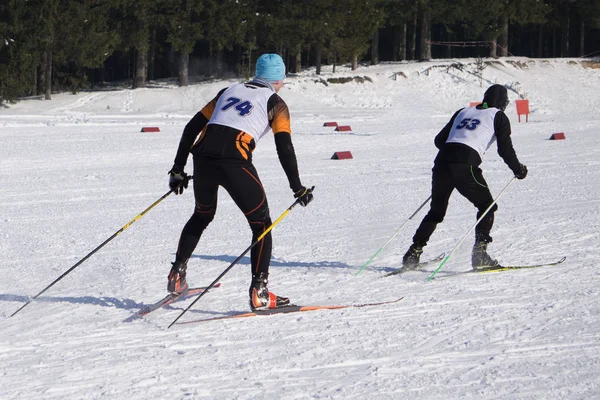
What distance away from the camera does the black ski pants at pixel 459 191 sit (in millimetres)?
6895

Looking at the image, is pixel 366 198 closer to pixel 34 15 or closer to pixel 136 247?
pixel 136 247

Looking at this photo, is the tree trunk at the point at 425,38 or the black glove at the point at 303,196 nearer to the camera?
the black glove at the point at 303,196

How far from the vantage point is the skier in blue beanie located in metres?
5.34

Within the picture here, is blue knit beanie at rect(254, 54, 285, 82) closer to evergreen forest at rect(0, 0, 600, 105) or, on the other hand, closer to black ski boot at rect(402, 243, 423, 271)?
black ski boot at rect(402, 243, 423, 271)

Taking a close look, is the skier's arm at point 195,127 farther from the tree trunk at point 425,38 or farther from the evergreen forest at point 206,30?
the tree trunk at point 425,38

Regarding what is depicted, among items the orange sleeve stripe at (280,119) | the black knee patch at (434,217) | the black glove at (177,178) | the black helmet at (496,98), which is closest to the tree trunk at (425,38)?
the black helmet at (496,98)

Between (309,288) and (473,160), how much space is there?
67.4 inches

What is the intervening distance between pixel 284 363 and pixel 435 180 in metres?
3.05

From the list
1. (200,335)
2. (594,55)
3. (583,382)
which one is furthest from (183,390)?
(594,55)

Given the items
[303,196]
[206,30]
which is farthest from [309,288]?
[206,30]

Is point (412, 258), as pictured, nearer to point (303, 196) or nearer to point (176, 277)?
point (303, 196)

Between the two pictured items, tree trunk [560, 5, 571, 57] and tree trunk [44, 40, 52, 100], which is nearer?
tree trunk [44, 40, 52, 100]

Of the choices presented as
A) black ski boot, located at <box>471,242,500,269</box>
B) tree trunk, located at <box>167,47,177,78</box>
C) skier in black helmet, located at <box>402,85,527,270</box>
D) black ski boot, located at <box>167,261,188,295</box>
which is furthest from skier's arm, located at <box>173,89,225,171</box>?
tree trunk, located at <box>167,47,177,78</box>

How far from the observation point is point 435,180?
23.2 feet
